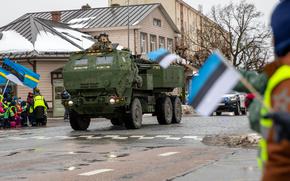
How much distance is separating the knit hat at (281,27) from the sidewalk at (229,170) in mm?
4645

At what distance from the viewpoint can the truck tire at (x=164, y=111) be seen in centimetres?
2330

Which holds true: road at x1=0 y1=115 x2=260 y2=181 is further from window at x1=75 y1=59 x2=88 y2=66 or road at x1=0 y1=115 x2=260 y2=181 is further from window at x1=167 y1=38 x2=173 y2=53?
window at x1=167 y1=38 x2=173 y2=53

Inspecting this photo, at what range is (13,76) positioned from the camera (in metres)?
28.7

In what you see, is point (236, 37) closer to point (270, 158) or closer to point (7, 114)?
point (7, 114)

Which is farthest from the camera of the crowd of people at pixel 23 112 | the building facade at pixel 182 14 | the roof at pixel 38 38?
the building facade at pixel 182 14

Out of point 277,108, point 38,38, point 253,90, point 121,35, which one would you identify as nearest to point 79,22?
point 121,35

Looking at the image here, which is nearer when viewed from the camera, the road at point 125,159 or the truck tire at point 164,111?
the road at point 125,159

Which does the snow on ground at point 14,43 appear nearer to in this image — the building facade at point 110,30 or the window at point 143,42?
the building facade at point 110,30

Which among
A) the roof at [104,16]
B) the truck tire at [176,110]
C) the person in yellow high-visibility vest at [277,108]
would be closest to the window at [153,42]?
the roof at [104,16]

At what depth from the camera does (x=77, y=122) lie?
2156 centimetres

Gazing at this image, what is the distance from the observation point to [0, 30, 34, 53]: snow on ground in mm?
37938

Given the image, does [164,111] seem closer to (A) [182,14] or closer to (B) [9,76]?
(B) [9,76]

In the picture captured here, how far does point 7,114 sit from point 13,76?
9.90ft

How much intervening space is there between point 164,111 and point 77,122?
11.2 ft
